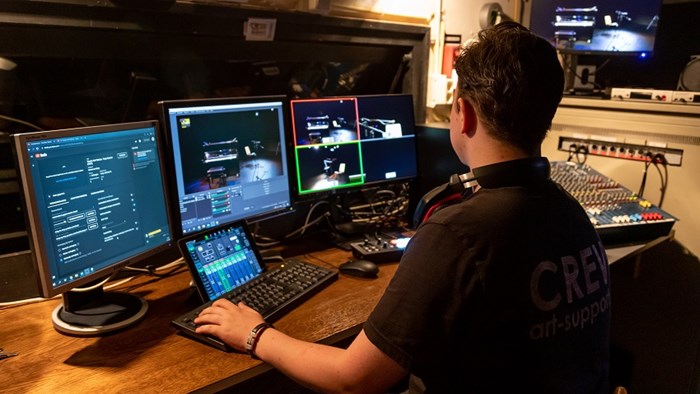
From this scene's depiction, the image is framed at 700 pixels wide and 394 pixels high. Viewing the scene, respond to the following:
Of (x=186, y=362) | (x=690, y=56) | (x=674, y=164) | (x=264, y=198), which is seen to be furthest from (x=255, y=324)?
(x=690, y=56)

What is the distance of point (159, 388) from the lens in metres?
1.07

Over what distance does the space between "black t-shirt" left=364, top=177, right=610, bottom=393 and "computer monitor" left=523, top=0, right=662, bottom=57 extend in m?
1.78

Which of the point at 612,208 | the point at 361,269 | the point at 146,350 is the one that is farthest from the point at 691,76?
the point at 146,350

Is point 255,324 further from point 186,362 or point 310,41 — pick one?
point 310,41

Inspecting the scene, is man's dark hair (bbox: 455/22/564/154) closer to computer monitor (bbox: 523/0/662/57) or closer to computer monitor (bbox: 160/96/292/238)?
computer monitor (bbox: 160/96/292/238)

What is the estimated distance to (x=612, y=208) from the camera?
211cm

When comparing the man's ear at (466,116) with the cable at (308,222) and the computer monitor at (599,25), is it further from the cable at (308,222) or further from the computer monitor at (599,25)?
the computer monitor at (599,25)

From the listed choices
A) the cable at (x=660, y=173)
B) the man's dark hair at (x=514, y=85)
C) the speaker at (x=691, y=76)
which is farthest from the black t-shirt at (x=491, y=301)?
the speaker at (x=691, y=76)

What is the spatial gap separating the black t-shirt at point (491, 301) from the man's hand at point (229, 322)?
376 mm

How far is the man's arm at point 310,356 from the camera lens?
983 millimetres

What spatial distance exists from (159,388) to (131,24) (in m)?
1.00

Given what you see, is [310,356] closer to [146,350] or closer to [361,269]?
[146,350]

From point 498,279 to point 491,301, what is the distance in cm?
4

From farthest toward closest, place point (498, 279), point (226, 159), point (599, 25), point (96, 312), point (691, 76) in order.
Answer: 1. point (599, 25)
2. point (691, 76)
3. point (226, 159)
4. point (96, 312)
5. point (498, 279)
